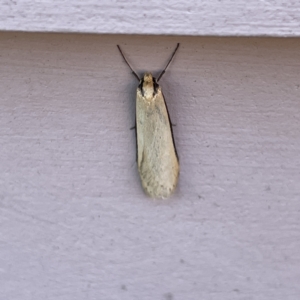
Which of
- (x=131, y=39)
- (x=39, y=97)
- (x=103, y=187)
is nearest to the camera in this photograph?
(x=131, y=39)

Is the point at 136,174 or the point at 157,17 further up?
the point at 157,17

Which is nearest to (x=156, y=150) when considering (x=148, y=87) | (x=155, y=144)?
(x=155, y=144)

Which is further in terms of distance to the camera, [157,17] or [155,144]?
[155,144]

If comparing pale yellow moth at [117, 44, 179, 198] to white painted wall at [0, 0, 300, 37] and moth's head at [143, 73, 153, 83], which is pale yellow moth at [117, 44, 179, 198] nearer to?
moth's head at [143, 73, 153, 83]

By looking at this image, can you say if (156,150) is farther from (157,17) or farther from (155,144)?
(157,17)

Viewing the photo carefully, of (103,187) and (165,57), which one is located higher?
(165,57)

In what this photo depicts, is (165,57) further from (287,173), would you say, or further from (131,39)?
(287,173)

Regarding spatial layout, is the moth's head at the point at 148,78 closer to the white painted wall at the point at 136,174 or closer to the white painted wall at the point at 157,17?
the white painted wall at the point at 136,174

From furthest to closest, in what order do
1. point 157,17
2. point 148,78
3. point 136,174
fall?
point 136,174
point 148,78
point 157,17

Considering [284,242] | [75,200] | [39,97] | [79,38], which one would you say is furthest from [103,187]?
[284,242]
